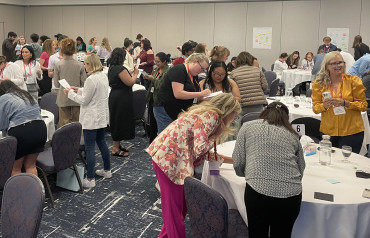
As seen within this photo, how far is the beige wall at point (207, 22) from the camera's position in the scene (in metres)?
13.6

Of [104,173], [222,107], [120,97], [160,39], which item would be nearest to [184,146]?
[222,107]

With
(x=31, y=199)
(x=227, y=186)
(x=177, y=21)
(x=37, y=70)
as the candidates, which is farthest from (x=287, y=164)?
(x=177, y=21)

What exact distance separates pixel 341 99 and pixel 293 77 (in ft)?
23.4

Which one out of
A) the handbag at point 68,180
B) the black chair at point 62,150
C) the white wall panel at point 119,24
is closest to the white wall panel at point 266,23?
the white wall panel at point 119,24

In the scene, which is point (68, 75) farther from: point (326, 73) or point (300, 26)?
point (300, 26)

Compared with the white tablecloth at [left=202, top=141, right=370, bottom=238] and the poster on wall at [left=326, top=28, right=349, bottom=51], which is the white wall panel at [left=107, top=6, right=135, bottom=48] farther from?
the white tablecloth at [left=202, top=141, right=370, bottom=238]

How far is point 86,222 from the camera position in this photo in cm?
397

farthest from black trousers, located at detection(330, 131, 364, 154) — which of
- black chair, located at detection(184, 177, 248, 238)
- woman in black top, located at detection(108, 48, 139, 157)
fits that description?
woman in black top, located at detection(108, 48, 139, 157)

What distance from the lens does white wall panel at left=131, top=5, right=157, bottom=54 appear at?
644 inches

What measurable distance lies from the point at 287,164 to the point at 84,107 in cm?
285

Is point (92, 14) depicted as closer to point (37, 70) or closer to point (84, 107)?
point (37, 70)

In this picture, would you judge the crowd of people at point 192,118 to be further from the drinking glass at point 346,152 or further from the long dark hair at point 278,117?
the drinking glass at point 346,152

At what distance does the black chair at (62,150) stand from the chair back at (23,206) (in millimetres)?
1520

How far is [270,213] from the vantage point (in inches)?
98.9
